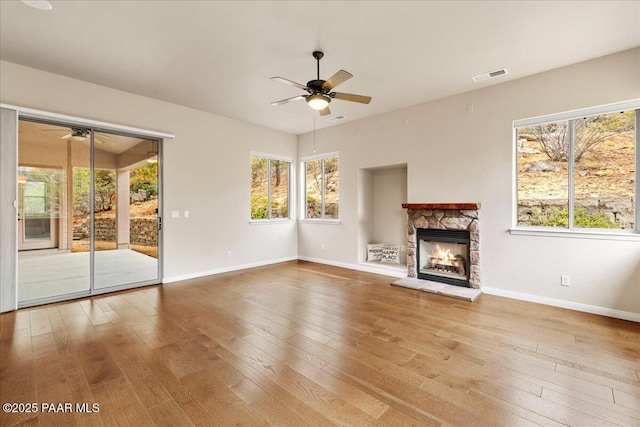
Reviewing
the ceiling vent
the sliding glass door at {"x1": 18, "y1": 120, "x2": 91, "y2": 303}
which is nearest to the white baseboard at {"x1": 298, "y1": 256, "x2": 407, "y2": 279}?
the ceiling vent

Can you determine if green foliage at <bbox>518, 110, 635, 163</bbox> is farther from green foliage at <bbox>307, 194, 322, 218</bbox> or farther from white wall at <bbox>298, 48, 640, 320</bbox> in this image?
green foliage at <bbox>307, 194, 322, 218</bbox>

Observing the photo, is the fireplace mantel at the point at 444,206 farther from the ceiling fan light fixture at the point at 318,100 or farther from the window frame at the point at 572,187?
the ceiling fan light fixture at the point at 318,100

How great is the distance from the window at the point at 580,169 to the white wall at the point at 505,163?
19cm

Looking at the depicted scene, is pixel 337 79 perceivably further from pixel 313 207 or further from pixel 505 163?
pixel 313 207

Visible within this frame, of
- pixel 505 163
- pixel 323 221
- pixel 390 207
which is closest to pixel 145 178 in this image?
pixel 323 221

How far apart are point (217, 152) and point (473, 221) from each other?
4.79 meters

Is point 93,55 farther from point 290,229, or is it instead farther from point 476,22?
point 290,229

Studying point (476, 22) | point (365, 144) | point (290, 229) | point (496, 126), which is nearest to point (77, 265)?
point (290, 229)

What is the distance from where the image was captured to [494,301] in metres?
4.01

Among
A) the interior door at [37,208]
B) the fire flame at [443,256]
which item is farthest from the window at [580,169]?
the interior door at [37,208]

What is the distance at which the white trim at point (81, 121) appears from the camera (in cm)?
367

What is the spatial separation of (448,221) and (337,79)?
3.01 meters

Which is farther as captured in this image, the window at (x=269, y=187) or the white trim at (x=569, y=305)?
the window at (x=269, y=187)

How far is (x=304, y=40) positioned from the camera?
3111 mm
